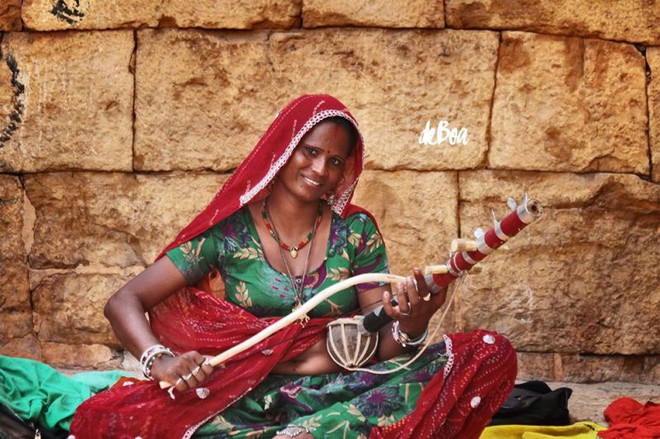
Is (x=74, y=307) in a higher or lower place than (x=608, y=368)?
higher

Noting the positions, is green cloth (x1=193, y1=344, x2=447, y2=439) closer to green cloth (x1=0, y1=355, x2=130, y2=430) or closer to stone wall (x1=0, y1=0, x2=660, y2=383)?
green cloth (x1=0, y1=355, x2=130, y2=430)

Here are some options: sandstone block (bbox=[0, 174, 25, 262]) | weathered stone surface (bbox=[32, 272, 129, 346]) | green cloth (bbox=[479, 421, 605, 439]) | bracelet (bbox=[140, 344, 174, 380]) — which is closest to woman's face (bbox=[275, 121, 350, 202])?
bracelet (bbox=[140, 344, 174, 380])

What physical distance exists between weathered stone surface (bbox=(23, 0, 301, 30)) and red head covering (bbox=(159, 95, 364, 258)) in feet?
5.38

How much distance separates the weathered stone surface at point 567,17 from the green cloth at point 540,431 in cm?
195

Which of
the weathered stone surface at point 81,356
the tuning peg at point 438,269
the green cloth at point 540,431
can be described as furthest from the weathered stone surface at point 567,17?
the weathered stone surface at point 81,356

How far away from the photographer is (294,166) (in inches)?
151

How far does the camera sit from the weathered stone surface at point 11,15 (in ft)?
18.2

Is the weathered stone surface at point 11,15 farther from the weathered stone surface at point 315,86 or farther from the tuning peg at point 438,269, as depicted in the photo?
the tuning peg at point 438,269

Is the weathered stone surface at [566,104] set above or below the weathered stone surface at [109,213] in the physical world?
above

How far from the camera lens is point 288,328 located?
374cm

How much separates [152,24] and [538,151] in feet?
6.63

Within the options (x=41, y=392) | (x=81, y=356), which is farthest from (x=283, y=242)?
(x=81, y=356)

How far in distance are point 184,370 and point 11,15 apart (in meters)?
2.87

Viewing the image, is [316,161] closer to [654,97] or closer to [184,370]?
[184,370]
